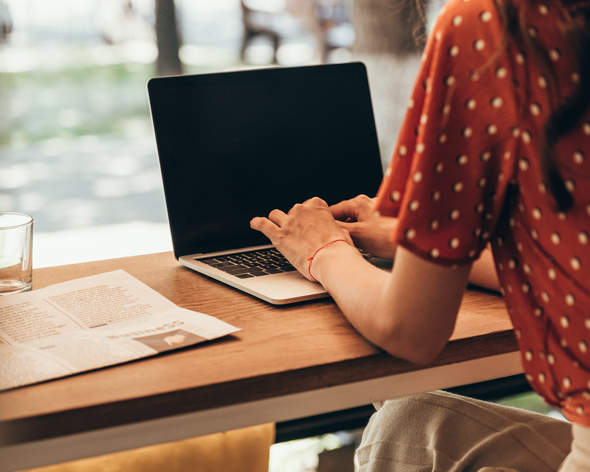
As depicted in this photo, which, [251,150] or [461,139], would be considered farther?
[251,150]

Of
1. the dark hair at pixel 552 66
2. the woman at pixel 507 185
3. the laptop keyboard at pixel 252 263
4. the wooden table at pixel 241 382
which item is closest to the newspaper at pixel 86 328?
the wooden table at pixel 241 382

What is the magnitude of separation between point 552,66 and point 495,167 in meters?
0.09

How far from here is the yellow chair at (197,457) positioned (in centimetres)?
94

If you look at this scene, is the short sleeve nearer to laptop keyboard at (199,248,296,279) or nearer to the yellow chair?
laptop keyboard at (199,248,296,279)

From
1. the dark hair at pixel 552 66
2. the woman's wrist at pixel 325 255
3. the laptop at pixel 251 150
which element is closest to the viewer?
the dark hair at pixel 552 66

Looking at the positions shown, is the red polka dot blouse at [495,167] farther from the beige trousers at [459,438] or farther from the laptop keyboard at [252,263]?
the laptop keyboard at [252,263]

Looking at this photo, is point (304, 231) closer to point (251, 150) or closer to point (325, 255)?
point (325, 255)

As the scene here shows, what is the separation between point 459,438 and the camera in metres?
0.91

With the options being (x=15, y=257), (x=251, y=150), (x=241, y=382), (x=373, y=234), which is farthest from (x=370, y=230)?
→ (x=15, y=257)

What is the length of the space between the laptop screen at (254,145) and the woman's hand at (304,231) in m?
0.16

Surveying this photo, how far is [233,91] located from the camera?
3.71 feet

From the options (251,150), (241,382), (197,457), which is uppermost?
(251,150)

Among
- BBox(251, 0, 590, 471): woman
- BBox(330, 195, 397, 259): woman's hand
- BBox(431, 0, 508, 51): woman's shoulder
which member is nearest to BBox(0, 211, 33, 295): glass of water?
BBox(330, 195, 397, 259): woman's hand

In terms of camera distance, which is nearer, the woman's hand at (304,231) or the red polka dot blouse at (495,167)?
the red polka dot blouse at (495,167)
